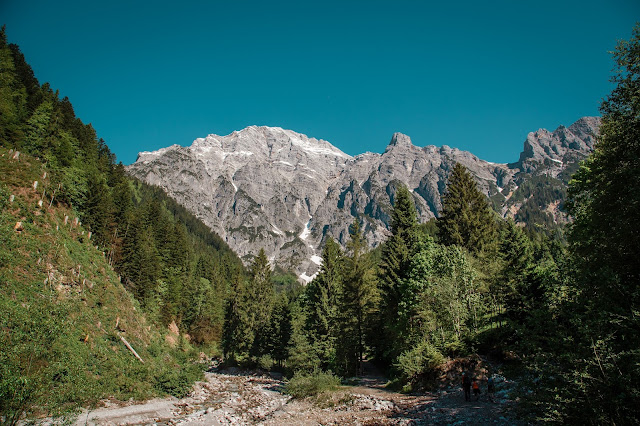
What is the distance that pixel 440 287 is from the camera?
25.3 m

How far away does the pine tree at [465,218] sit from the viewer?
3719cm

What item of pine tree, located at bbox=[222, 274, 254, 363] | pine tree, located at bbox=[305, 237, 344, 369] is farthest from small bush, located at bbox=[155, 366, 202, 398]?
pine tree, located at bbox=[222, 274, 254, 363]

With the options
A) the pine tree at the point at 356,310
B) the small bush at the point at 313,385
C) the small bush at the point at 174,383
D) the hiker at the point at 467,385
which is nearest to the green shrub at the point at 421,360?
the hiker at the point at 467,385

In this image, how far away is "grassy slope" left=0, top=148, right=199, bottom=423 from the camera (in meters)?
9.20

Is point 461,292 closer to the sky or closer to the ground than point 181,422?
closer to the sky

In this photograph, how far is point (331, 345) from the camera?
35.2 m

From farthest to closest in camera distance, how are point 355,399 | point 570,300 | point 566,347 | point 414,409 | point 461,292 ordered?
point 461,292, point 355,399, point 414,409, point 570,300, point 566,347

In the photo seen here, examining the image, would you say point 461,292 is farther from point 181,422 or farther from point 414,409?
point 181,422

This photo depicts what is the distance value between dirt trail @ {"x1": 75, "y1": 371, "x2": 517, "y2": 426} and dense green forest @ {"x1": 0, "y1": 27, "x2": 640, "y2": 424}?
138 inches

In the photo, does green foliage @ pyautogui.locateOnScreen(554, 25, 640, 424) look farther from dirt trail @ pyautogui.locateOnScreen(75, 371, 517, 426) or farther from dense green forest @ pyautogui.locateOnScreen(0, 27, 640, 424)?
dirt trail @ pyautogui.locateOnScreen(75, 371, 517, 426)

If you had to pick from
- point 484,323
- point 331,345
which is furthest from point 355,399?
point 484,323

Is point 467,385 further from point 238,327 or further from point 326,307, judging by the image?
point 238,327

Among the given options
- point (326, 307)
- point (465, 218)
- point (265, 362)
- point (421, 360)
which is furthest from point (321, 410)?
point (265, 362)

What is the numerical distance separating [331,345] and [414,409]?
18074 millimetres
